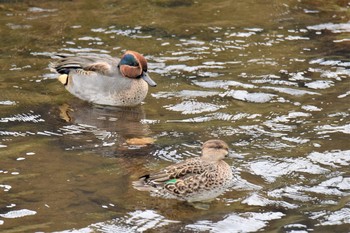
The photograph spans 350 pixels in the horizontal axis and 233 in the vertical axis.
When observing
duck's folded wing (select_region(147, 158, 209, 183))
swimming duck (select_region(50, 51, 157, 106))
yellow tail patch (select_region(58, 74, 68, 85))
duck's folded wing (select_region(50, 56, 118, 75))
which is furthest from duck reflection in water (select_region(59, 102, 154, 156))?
duck's folded wing (select_region(147, 158, 209, 183))

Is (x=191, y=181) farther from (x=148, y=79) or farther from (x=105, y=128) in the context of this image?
(x=148, y=79)

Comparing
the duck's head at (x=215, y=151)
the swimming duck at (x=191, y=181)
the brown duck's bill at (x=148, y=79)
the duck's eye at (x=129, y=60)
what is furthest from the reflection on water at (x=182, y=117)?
the duck's eye at (x=129, y=60)

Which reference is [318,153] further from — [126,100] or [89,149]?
[126,100]

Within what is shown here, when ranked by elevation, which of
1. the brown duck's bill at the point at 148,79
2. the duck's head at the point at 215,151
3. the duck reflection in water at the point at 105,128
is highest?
the duck's head at the point at 215,151

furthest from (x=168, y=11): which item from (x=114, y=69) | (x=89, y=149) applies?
(x=89, y=149)

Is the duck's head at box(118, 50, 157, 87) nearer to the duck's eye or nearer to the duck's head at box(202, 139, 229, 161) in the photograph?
the duck's eye

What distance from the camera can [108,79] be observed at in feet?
38.4

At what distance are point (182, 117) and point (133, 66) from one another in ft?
4.49

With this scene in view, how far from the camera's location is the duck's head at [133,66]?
11.5m

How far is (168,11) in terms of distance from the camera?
1512cm

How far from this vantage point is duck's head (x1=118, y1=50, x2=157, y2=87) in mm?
11531

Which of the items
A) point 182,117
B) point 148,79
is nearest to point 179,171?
point 182,117

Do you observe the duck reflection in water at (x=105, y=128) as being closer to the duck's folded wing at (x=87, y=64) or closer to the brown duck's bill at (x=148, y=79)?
the brown duck's bill at (x=148, y=79)

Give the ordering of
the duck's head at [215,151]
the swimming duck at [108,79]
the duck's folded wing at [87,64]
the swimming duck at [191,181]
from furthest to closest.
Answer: the duck's folded wing at [87,64], the swimming duck at [108,79], the duck's head at [215,151], the swimming duck at [191,181]
